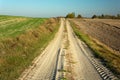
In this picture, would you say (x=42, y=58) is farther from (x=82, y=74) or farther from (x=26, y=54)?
(x=82, y=74)

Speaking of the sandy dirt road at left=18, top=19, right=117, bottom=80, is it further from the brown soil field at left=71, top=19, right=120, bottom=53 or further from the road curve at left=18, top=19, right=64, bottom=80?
the brown soil field at left=71, top=19, right=120, bottom=53

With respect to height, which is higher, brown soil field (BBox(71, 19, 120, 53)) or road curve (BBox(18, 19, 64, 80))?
road curve (BBox(18, 19, 64, 80))

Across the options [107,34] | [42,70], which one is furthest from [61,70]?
[107,34]

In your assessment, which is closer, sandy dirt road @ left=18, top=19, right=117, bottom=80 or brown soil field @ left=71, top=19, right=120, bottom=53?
sandy dirt road @ left=18, top=19, right=117, bottom=80

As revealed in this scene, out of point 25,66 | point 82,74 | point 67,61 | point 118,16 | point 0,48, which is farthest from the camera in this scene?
point 118,16

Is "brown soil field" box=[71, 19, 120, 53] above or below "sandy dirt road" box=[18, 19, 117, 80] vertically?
below

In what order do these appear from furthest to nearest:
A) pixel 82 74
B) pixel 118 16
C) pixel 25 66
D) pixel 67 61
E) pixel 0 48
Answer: pixel 118 16, pixel 0 48, pixel 67 61, pixel 25 66, pixel 82 74

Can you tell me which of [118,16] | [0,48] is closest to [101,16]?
[118,16]

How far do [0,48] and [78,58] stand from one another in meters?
6.44

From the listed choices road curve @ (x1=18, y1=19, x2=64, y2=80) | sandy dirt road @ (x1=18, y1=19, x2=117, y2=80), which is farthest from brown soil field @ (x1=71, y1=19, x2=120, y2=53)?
road curve @ (x1=18, y1=19, x2=64, y2=80)

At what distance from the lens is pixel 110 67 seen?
48.4ft

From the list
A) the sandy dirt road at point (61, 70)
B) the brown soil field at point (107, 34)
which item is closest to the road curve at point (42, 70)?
the sandy dirt road at point (61, 70)

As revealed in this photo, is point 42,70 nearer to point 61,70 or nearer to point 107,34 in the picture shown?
point 61,70

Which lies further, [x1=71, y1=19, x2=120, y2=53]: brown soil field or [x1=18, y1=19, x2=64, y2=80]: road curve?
[x1=71, y1=19, x2=120, y2=53]: brown soil field
